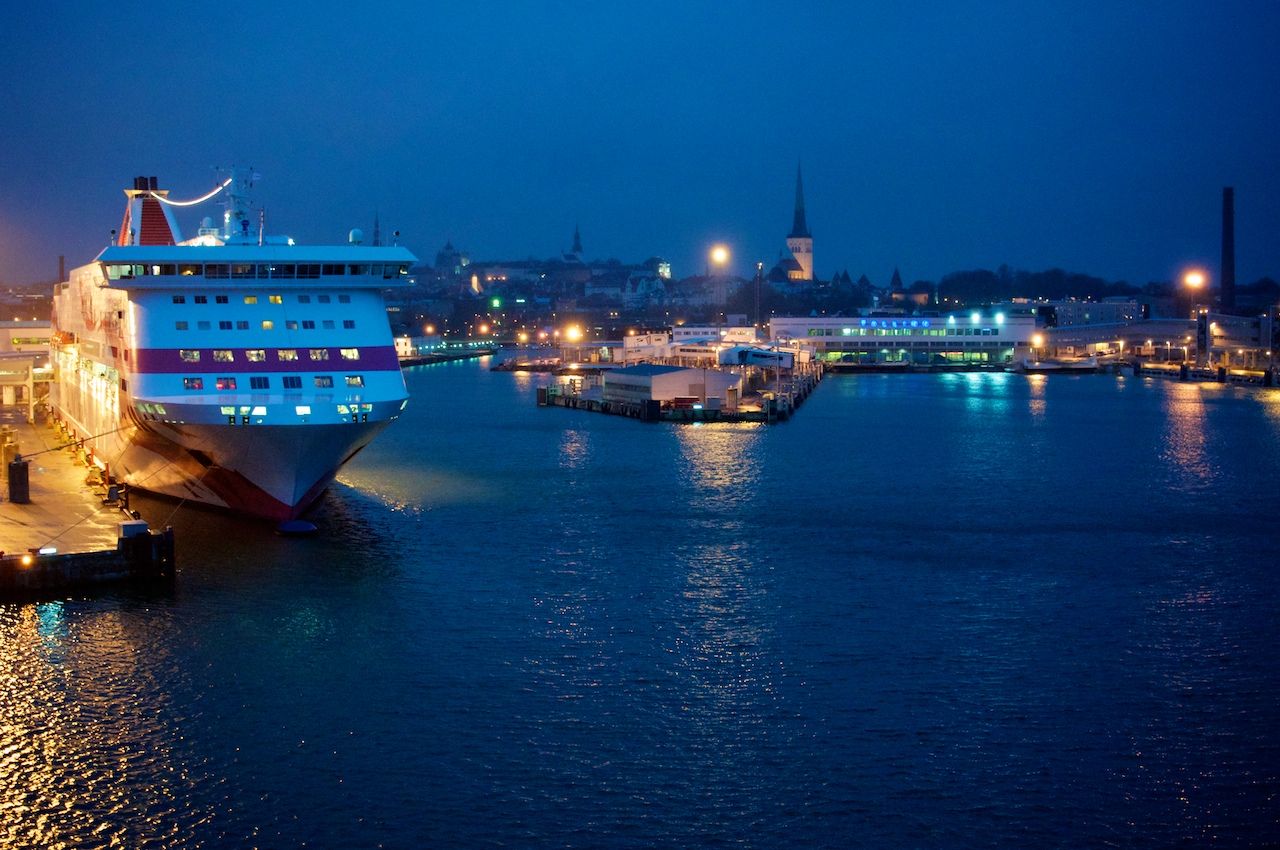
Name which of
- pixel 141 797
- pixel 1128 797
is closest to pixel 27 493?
pixel 141 797

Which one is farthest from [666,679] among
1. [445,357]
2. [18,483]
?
[445,357]

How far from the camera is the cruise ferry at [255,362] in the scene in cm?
1714

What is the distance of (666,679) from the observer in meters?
11.8

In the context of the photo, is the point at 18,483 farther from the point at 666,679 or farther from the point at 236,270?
the point at 666,679

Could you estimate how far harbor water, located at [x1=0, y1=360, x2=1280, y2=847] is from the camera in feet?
29.8

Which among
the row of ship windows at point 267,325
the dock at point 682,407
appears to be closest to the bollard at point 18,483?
the row of ship windows at point 267,325

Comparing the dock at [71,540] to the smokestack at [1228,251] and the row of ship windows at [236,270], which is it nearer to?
the row of ship windows at [236,270]

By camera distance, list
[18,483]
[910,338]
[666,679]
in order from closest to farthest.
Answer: [666,679] → [18,483] → [910,338]

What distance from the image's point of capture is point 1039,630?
1345 centimetres

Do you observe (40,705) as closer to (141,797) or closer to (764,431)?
(141,797)

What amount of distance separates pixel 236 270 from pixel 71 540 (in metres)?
4.57

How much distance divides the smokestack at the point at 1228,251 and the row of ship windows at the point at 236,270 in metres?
87.9

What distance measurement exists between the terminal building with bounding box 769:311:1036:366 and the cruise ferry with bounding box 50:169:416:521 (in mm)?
58143

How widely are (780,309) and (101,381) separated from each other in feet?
404
